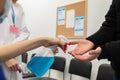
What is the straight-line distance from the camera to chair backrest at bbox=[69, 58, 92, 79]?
2.94 meters

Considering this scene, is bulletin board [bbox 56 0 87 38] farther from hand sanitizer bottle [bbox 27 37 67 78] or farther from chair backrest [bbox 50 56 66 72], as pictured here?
hand sanitizer bottle [bbox 27 37 67 78]

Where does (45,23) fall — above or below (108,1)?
below

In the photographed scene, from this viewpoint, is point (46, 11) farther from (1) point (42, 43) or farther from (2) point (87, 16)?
(1) point (42, 43)

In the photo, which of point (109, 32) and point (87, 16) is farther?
point (87, 16)

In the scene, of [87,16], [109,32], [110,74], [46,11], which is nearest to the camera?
[109,32]

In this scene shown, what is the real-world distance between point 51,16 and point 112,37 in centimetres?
276

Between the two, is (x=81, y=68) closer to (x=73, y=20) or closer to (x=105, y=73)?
(x=105, y=73)

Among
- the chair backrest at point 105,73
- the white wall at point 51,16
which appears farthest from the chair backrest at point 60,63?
the chair backrest at point 105,73

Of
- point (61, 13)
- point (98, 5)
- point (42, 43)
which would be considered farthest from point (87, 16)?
point (42, 43)

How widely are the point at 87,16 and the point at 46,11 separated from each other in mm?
1256

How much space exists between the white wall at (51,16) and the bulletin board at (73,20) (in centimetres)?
8

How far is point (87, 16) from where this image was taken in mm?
3236

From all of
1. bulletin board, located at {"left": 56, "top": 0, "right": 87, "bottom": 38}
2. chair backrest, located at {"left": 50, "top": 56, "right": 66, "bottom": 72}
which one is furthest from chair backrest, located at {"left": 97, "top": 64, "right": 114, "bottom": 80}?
chair backrest, located at {"left": 50, "top": 56, "right": 66, "bottom": 72}

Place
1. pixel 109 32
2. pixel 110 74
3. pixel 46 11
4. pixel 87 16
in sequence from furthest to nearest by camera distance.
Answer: pixel 46 11
pixel 87 16
pixel 110 74
pixel 109 32
